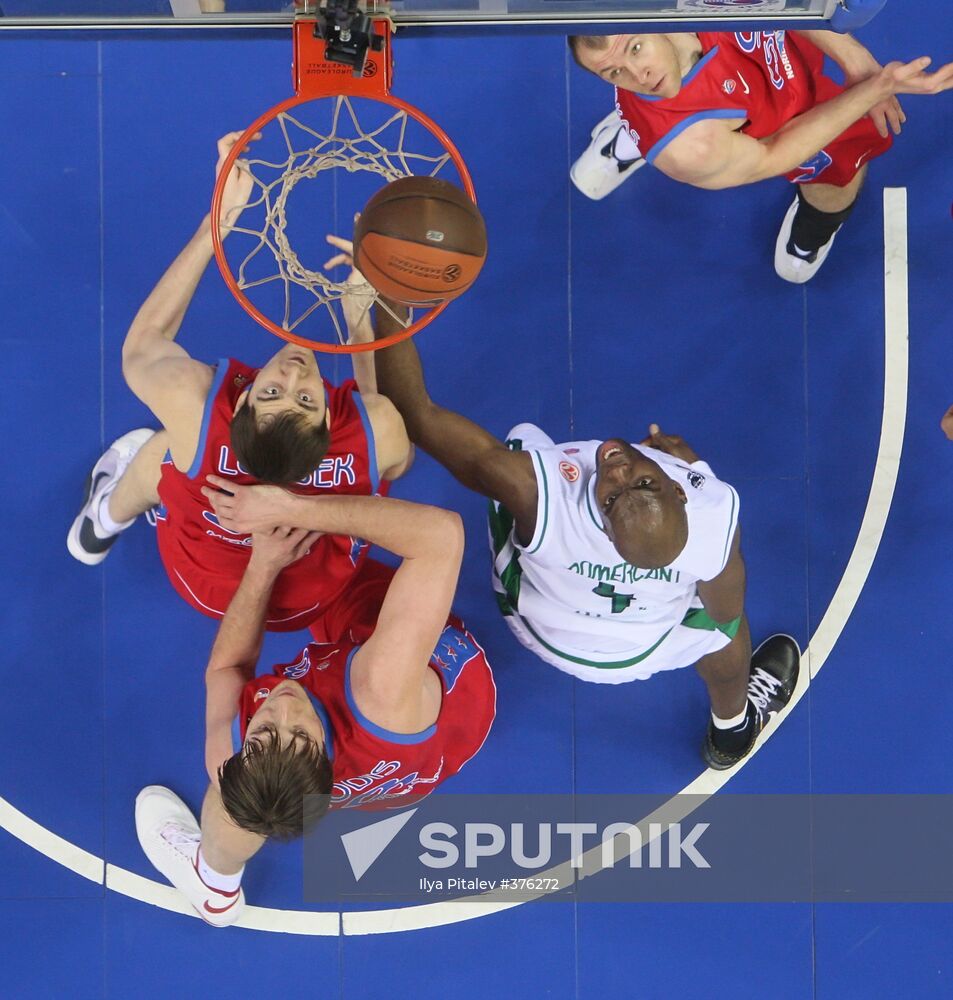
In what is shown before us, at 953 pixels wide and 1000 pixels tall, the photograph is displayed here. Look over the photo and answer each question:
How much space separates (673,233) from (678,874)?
8.66 feet

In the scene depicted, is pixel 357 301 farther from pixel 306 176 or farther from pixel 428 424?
pixel 306 176

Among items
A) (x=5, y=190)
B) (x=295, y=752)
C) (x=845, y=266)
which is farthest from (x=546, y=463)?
(x=5, y=190)

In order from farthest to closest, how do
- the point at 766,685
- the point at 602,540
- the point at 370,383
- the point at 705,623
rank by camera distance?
the point at 766,685
the point at 705,623
the point at 370,383
the point at 602,540

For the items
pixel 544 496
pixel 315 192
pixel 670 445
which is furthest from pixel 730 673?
pixel 315 192

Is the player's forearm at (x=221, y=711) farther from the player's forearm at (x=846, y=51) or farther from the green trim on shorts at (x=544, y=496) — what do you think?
the player's forearm at (x=846, y=51)

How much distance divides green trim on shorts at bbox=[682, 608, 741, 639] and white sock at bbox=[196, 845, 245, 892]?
1939 millimetres

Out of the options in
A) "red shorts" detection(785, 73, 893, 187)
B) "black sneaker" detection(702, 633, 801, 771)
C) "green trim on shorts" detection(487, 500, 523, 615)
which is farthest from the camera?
"black sneaker" detection(702, 633, 801, 771)

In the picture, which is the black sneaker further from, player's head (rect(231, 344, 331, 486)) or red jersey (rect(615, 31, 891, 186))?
player's head (rect(231, 344, 331, 486))

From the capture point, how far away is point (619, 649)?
3525mm

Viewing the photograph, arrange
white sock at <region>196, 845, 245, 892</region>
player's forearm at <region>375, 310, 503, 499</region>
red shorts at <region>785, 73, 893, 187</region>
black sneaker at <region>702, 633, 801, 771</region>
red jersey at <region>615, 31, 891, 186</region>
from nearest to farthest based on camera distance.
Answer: red jersey at <region>615, 31, 891, 186</region> < player's forearm at <region>375, 310, 503, 499</region> < red shorts at <region>785, 73, 893, 187</region> < white sock at <region>196, 845, 245, 892</region> < black sneaker at <region>702, 633, 801, 771</region>

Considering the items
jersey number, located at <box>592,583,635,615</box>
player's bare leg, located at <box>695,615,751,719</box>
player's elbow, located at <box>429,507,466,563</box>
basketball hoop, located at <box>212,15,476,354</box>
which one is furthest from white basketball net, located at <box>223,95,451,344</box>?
player's bare leg, located at <box>695,615,751,719</box>

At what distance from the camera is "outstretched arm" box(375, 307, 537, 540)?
339cm

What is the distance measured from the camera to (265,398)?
3.13m

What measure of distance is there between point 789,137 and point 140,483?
8.58ft
